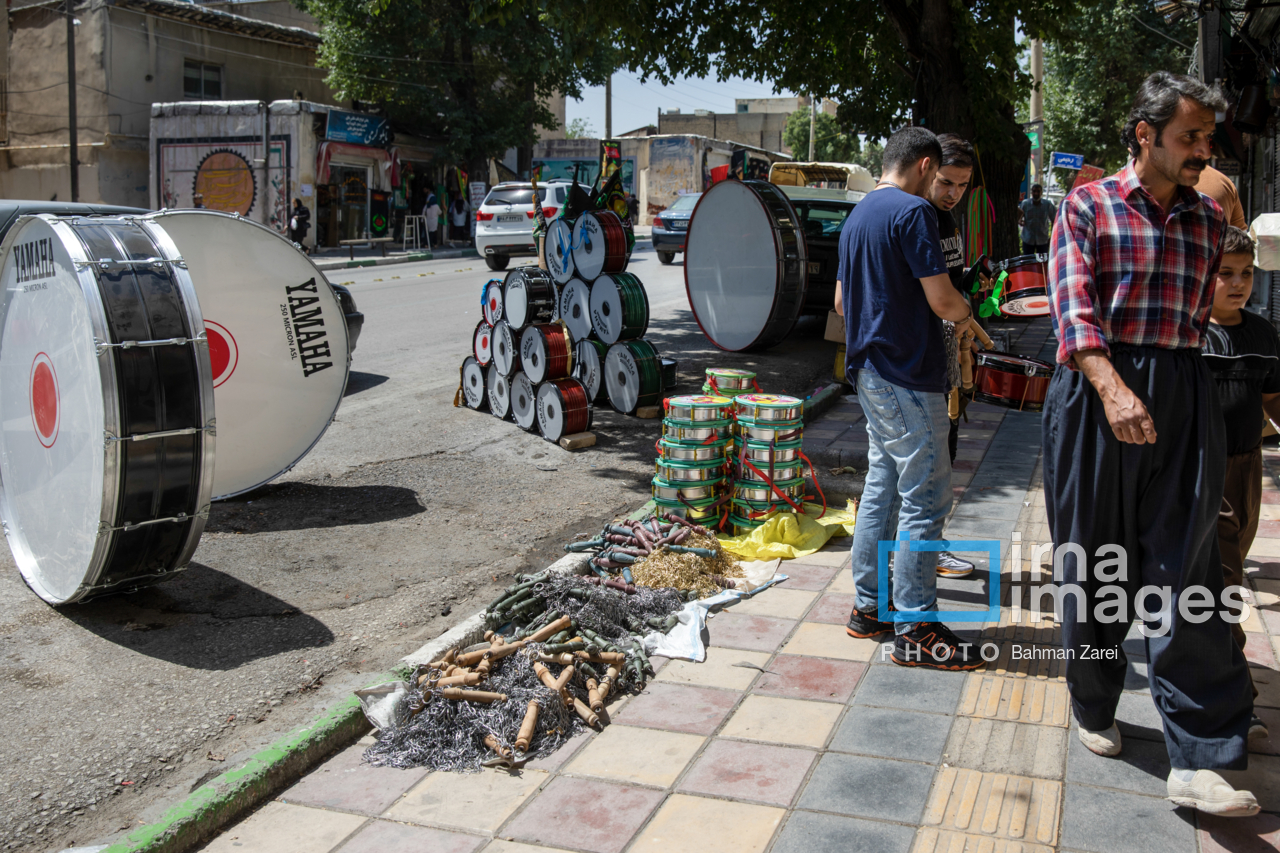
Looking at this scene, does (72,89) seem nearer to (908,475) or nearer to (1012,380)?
(1012,380)

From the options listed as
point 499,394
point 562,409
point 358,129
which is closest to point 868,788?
point 562,409

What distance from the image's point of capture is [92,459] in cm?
406

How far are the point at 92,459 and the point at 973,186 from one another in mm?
10564

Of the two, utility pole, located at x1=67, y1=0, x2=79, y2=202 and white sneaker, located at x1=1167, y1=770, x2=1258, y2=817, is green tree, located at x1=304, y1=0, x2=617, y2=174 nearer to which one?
utility pole, located at x1=67, y1=0, x2=79, y2=202

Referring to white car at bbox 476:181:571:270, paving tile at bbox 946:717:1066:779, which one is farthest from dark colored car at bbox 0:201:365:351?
white car at bbox 476:181:571:270

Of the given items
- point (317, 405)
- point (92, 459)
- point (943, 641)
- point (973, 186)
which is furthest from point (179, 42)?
point (943, 641)

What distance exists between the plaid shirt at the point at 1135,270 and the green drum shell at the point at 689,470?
8.81 feet

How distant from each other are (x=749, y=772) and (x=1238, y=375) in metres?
2.10

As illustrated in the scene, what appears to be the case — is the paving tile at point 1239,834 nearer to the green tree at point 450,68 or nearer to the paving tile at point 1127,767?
the paving tile at point 1127,767

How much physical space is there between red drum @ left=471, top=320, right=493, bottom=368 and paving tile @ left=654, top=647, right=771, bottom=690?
15.4 feet

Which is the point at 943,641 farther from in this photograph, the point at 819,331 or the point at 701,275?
the point at 819,331

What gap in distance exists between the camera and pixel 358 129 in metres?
30.7

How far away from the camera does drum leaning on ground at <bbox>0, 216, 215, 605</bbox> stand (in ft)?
13.1

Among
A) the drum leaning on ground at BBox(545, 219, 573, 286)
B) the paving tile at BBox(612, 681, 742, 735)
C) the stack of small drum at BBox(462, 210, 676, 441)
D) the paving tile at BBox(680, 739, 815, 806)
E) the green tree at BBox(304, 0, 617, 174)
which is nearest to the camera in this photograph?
the paving tile at BBox(680, 739, 815, 806)
